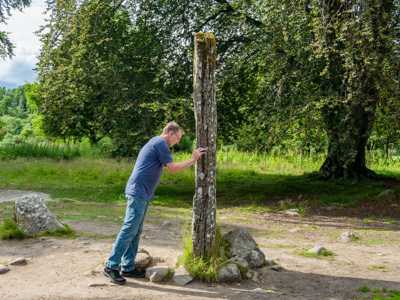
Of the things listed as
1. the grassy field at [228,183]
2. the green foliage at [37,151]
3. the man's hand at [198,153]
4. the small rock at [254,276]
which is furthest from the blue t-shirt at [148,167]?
the green foliage at [37,151]

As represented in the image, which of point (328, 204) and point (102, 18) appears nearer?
point (328, 204)

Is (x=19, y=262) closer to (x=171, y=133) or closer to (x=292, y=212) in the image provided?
(x=171, y=133)

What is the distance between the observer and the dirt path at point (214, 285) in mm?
6559

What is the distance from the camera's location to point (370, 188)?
655 inches

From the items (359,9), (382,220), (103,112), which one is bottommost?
(382,220)

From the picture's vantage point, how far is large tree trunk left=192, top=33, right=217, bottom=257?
724 centimetres

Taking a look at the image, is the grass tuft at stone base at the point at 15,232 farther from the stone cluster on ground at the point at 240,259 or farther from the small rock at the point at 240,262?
the small rock at the point at 240,262

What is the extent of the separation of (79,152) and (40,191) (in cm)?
1384

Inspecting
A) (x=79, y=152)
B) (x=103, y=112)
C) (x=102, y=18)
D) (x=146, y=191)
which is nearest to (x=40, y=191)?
(x=103, y=112)

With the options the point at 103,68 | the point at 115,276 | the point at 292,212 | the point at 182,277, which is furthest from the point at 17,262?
the point at 103,68

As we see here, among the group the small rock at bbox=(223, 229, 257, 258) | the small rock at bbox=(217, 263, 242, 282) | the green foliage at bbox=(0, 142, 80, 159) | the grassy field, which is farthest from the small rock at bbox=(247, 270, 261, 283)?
the green foliage at bbox=(0, 142, 80, 159)

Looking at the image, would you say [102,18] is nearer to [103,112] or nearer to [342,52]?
[103,112]

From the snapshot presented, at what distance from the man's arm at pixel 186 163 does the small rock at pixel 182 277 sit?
1.29 meters

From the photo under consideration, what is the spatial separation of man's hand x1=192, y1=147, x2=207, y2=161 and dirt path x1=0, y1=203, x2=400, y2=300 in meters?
1.52
